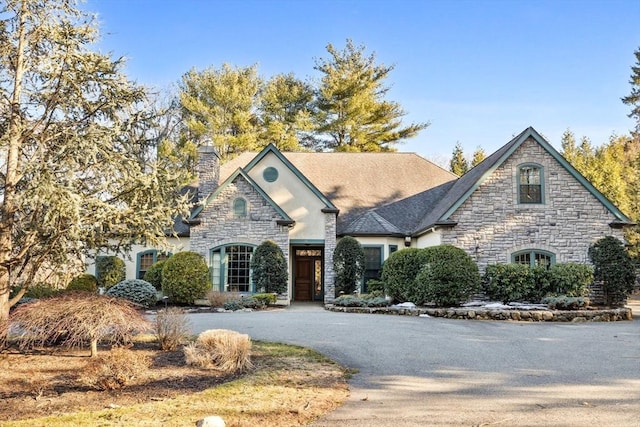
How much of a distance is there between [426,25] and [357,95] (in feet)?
65.8

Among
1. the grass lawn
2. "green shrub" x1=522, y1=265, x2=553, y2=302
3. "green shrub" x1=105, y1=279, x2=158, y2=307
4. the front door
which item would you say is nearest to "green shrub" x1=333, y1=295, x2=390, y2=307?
"green shrub" x1=522, y1=265, x2=553, y2=302

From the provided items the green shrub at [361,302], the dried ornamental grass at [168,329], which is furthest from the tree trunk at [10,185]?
the green shrub at [361,302]

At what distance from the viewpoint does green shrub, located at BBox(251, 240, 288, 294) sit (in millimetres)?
18172

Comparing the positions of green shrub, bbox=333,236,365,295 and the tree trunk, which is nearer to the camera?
the tree trunk

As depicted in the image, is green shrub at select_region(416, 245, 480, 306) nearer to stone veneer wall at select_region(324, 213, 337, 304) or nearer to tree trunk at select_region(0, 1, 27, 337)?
stone veneer wall at select_region(324, 213, 337, 304)

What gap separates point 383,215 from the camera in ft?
70.1

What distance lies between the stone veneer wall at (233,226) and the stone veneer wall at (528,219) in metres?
6.33

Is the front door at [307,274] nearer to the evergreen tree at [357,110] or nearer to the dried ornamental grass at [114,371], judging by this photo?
the evergreen tree at [357,110]

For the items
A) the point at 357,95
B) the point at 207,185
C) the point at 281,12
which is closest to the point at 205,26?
the point at 281,12

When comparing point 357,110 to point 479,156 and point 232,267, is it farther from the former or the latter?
point 232,267

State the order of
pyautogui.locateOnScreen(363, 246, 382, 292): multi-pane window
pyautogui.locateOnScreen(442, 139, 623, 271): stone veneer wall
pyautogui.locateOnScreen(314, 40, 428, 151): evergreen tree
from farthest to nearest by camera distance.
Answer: pyautogui.locateOnScreen(314, 40, 428, 151): evergreen tree, pyautogui.locateOnScreen(363, 246, 382, 292): multi-pane window, pyautogui.locateOnScreen(442, 139, 623, 271): stone veneer wall

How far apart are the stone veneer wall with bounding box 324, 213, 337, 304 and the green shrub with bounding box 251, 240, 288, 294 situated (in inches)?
68.3

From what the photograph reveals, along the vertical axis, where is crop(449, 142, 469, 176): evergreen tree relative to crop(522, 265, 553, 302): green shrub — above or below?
above

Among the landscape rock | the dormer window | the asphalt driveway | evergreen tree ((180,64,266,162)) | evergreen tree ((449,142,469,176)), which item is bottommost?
the asphalt driveway
